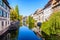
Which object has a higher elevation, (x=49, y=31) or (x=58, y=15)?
(x=58, y=15)

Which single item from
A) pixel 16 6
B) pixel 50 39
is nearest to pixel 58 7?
pixel 50 39

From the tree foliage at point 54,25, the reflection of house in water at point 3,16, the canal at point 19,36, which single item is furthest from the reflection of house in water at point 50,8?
the reflection of house in water at point 3,16

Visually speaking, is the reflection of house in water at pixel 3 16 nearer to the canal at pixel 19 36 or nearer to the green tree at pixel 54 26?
the canal at pixel 19 36

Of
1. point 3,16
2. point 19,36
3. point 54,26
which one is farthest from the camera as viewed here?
point 3,16

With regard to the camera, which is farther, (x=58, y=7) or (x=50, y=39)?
(x=58, y=7)

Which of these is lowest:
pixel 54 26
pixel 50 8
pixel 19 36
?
pixel 19 36

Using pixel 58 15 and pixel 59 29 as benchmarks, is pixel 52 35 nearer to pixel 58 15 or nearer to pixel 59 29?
pixel 59 29

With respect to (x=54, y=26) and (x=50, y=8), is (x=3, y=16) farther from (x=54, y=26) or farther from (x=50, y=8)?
(x=50, y=8)

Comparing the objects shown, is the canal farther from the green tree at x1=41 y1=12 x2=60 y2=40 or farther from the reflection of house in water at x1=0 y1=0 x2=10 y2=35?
the green tree at x1=41 y1=12 x2=60 y2=40

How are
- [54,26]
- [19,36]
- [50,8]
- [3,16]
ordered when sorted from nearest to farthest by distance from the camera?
[54,26] → [19,36] → [3,16] → [50,8]

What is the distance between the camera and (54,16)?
768 inches

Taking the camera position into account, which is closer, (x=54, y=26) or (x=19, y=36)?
(x=54, y=26)

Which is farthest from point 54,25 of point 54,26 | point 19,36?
point 19,36

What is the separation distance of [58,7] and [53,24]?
785 centimetres
